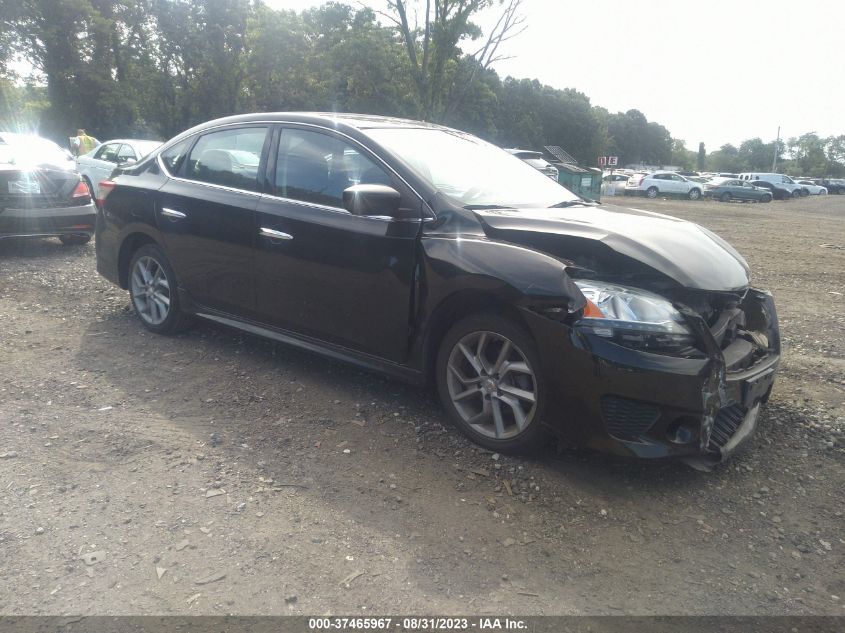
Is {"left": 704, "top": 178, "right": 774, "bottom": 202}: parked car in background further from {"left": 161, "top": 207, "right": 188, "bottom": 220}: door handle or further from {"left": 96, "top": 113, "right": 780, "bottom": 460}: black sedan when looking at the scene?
{"left": 161, "top": 207, "right": 188, "bottom": 220}: door handle

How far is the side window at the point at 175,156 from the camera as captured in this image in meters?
5.30

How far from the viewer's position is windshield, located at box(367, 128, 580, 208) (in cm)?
411

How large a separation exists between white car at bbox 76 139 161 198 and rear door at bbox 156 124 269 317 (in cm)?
1007

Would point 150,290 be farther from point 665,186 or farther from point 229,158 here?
point 665,186

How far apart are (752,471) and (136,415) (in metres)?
3.33

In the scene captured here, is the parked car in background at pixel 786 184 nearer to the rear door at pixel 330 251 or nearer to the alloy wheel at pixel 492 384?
the rear door at pixel 330 251

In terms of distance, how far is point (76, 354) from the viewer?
5.10 m

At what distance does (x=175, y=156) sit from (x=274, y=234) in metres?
1.50

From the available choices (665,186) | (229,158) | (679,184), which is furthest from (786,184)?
(229,158)

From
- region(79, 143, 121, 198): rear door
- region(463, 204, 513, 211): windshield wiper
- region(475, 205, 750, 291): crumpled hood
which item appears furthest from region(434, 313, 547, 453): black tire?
region(79, 143, 121, 198): rear door

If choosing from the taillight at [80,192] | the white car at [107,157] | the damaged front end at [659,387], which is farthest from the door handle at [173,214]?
the white car at [107,157]

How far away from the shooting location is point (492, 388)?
3.61 m

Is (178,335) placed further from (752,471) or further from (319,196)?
(752,471)

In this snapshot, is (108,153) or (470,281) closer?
(470,281)
